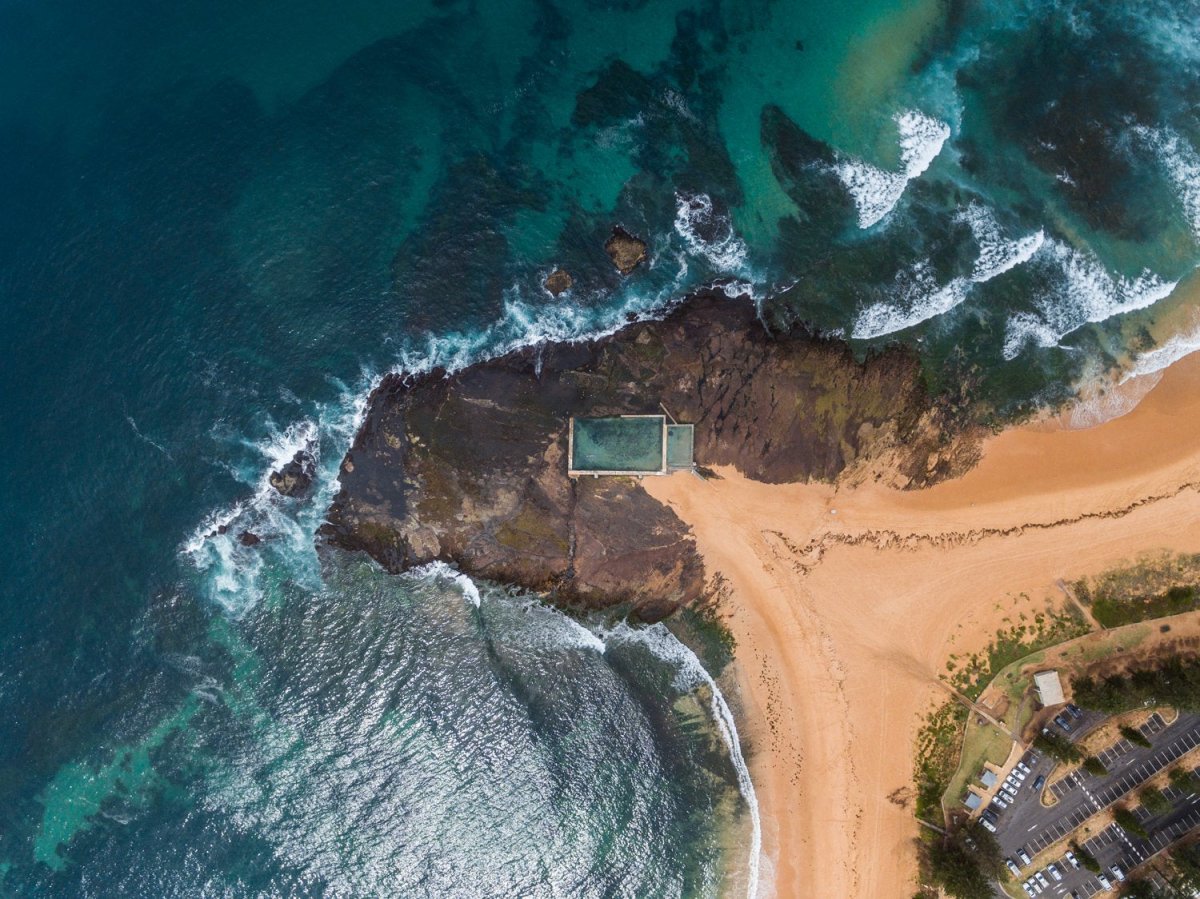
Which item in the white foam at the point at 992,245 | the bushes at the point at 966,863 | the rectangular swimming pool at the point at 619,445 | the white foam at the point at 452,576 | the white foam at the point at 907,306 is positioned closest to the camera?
the rectangular swimming pool at the point at 619,445

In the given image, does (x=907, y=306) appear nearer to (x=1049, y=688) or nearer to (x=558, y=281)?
(x=558, y=281)

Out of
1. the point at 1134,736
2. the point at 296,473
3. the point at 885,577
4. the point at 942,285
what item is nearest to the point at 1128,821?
the point at 1134,736

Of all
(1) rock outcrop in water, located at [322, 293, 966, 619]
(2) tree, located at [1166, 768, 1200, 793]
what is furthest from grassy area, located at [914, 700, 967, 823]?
(1) rock outcrop in water, located at [322, 293, 966, 619]

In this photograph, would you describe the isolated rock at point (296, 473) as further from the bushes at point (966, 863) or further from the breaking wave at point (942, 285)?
the bushes at point (966, 863)

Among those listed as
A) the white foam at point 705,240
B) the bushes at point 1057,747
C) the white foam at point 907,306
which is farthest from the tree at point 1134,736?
the white foam at point 705,240

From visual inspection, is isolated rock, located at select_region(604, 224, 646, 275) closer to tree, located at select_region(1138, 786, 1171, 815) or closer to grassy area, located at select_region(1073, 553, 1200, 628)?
grassy area, located at select_region(1073, 553, 1200, 628)

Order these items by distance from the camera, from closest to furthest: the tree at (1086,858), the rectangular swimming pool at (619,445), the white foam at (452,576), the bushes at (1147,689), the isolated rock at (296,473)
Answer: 1. the bushes at (1147,689)
2. the rectangular swimming pool at (619,445)
3. the tree at (1086,858)
4. the isolated rock at (296,473)
5. the white foam at (452,576)

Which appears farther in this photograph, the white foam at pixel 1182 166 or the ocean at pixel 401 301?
the ocean at pixel 401 301
